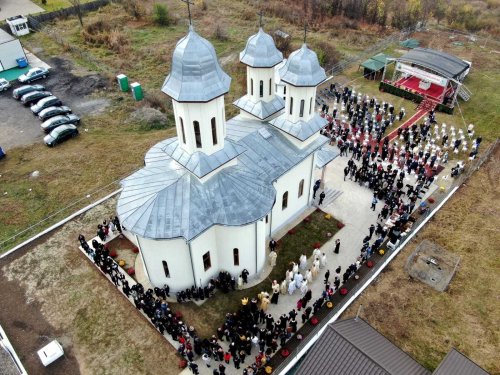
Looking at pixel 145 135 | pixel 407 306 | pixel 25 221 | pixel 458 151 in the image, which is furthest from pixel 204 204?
pixel 458 151

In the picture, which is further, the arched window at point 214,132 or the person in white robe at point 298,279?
the person in white robe at point 298,279

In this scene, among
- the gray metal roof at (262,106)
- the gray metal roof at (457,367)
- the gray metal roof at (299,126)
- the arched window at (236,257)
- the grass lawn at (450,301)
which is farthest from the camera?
the gray metal roof at (262,106)

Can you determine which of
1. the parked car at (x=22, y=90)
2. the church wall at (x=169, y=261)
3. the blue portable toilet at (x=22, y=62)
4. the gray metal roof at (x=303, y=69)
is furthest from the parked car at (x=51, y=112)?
the gray metal roof at (x=303, y=69)

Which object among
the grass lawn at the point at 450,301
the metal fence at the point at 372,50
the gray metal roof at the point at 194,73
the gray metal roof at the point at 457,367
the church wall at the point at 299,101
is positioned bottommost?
the grass lawn at the point at 450,301

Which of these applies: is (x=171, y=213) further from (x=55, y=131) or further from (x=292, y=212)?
(x=55, y=131)

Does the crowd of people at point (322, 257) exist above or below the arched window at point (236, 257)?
below

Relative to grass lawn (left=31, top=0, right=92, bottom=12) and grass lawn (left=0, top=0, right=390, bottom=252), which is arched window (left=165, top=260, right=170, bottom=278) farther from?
grass lawn (left=31, top=0, right=92, bottom=12)

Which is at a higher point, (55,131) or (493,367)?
(55,131)

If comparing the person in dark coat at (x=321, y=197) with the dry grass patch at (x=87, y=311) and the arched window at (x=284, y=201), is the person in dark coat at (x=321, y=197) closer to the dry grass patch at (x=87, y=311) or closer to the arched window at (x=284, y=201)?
the arched window at (x=284, y=201)
